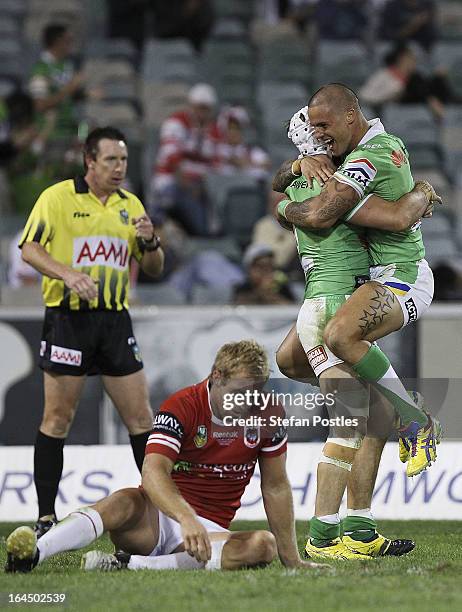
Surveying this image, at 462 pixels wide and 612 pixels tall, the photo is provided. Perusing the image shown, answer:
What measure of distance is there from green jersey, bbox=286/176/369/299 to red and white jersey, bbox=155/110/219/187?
22.5 ft

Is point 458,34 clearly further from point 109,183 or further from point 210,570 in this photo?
point 210,570

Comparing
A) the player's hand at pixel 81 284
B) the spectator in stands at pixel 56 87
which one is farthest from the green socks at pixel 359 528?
the spectator in stands at pixel 56 87

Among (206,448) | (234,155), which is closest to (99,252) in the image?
(206,448)

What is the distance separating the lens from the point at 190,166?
1402 cm

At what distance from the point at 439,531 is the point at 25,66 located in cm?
1024

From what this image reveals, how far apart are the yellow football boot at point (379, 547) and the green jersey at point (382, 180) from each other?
1357 millimetres

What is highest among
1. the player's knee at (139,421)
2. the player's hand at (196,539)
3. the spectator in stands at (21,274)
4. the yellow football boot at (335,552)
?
the spectator in stands at (21,274)

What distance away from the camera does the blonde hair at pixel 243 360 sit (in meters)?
5.88

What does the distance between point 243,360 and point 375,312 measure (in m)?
1.00

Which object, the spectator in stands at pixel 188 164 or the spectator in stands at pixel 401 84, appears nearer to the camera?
the spectator in stands at pixel 188 164

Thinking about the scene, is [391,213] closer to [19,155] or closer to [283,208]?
[283,208]

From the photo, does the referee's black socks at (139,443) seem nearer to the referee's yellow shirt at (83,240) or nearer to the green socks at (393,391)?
the referee's yellow shirt at (83,240)

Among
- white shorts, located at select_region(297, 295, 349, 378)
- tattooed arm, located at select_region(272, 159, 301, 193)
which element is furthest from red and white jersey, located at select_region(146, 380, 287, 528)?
tattooed arm, located at select_region(272, 159, 301, 193)

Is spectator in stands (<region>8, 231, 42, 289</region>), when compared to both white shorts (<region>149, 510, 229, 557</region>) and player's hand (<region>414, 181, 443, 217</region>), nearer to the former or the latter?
player's hand (<region>414, 181, 443, 217</region>)
